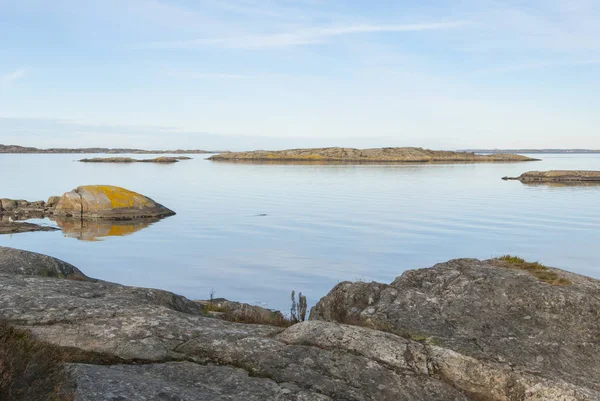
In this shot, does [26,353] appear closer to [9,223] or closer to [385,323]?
[385,323]

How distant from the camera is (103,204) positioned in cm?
3991

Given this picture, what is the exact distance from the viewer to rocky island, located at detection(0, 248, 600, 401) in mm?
5562

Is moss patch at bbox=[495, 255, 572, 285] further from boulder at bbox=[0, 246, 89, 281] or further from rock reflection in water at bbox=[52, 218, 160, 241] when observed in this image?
rock reflection in water at bbox=[52, 218, 160, 241]

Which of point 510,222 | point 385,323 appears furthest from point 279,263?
point 510,222

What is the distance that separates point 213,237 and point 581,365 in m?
28.5

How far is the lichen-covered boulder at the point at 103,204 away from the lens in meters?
40.0

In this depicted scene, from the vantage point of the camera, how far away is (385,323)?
8766 millimetres

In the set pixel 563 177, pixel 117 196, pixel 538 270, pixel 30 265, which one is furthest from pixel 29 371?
pixel 563 177

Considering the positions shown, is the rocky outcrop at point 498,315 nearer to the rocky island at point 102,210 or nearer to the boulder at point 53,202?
the rocky island at point 102,210

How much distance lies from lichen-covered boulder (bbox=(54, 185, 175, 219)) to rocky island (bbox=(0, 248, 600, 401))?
31919 millimetres

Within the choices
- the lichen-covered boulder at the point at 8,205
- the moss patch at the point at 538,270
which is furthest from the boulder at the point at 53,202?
the moss patch at the point at 538,270

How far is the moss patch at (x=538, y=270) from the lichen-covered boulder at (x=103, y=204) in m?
33.7

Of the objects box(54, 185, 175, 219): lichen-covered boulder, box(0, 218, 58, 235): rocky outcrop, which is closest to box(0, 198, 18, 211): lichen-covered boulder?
box(54, 185, 175, 219): lichen-covered boulder

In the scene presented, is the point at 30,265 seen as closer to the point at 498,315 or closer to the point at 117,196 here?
the point at 498,315
